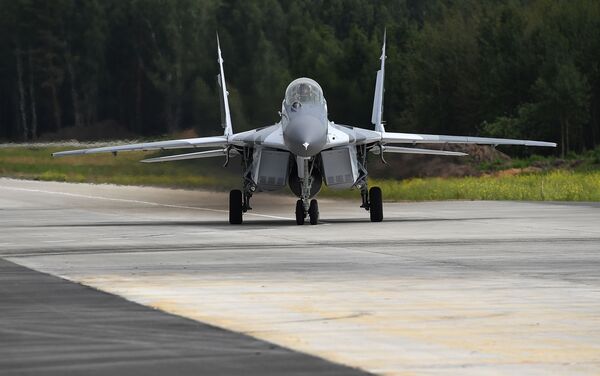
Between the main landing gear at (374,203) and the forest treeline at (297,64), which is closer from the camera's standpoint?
the main landing gear at (374,203)

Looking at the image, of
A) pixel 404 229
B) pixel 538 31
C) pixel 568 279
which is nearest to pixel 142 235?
pixel 404 229

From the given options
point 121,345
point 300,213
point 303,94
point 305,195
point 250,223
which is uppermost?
point 303,94

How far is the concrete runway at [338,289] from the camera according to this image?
30.0 feet

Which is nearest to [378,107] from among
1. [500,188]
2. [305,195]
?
[305,195]

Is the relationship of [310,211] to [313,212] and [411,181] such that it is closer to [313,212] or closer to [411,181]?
[313,212]

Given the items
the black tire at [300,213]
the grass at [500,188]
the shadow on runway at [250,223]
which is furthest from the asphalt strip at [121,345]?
the grass at [500,188]

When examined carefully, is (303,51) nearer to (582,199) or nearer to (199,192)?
(199,192)

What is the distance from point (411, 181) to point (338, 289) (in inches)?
1225

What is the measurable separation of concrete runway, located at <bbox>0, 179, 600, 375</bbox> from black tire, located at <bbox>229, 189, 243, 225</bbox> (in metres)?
0.23

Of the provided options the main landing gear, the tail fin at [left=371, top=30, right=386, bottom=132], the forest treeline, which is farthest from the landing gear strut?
the forest treeline

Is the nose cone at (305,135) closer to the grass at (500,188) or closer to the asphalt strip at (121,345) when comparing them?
the asphalt strip at (121,345)

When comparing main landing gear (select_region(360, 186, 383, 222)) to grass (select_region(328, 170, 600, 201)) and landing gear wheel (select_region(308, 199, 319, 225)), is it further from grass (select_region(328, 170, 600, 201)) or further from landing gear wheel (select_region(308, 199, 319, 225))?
grass (select_region(328, 170, 600, 201))

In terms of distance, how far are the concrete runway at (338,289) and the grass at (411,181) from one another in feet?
33.2

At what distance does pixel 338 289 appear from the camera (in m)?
13.7
